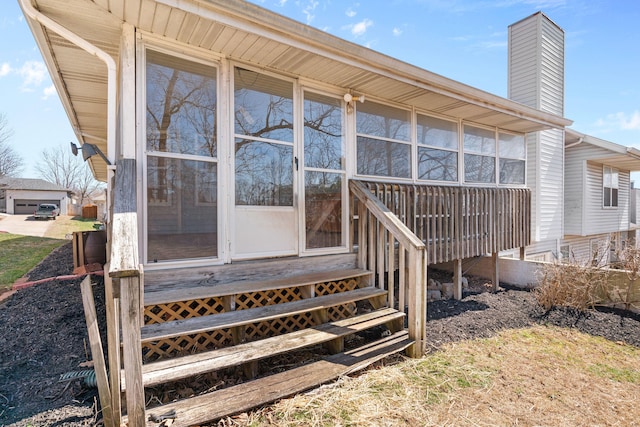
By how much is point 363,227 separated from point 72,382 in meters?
3.29

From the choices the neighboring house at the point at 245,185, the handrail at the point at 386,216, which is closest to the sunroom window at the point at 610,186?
the neighboring house at the point at 245,185

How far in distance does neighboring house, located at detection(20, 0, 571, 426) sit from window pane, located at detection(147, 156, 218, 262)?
1 cm

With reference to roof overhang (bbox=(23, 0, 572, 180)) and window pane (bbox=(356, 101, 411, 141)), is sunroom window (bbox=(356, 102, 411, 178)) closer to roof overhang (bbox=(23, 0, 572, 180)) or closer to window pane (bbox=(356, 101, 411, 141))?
window pane (bbox=(356, 101, 411, 141))

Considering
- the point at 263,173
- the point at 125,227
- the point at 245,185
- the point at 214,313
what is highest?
the point at 263,173

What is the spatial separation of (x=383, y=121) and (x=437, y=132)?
132 centimetres

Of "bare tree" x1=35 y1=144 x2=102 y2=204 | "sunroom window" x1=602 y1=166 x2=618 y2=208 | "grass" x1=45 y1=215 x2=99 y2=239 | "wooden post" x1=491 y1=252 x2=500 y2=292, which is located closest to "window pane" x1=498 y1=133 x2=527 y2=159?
"wooden post" x1=491 y1=252 x2=500 y2=292

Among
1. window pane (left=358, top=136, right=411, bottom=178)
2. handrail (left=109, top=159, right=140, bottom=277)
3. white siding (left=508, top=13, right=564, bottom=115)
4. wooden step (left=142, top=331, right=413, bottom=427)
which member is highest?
white siding (left=508, top=13, right=564, bottom=115)

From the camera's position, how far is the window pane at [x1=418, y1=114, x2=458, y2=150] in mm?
5312

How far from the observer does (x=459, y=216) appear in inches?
208

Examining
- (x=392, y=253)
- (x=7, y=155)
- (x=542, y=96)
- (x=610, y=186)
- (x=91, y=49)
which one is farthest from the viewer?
(x=7, y=155)

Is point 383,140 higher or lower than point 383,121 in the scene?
lower

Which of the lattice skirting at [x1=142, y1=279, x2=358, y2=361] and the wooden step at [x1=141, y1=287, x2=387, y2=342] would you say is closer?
the wooden step at [x1=141, y1=287, x2=387, y2=342]

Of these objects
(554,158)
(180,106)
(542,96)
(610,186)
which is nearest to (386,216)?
(180,106)

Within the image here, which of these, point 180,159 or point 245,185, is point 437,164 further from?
point 180,159
